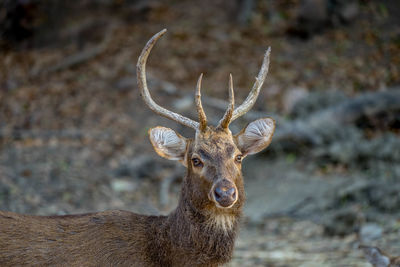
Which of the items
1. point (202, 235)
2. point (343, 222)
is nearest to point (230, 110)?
point (202, 235)

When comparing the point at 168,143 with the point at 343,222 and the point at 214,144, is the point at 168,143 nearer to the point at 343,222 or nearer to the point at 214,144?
the point at 214,144

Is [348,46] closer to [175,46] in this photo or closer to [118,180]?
[175,46]

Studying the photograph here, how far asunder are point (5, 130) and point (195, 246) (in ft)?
23.0

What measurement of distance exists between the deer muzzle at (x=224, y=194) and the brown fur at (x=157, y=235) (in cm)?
10

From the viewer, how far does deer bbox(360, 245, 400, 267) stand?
195 inches

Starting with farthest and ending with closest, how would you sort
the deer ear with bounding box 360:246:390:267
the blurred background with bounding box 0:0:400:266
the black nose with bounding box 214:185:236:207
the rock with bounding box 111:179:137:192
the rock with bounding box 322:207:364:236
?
the rock with bounding box 111:179:137:192
the blurred background with bounding box 0:0:400:266
the rock with bounding box 322:207:364:236
the deer ear with bounding box 360:246:390:267
the black nose with bounding box 214:185:236:207

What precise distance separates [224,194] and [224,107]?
644 cm

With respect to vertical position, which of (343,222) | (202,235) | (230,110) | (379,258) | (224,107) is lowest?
(379,258)

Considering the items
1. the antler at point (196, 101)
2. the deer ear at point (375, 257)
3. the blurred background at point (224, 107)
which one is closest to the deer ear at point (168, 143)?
the antler at point (196, 101)

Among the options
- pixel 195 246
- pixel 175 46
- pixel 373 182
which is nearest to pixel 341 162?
pixel 373 182

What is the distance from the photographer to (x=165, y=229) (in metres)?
4.39

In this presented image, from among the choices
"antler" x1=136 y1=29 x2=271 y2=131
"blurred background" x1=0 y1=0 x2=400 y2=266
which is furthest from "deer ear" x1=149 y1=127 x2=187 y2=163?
"blurred background" x1=0 y1=0 x2=400 y2=266

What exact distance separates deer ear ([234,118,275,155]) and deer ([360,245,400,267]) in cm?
165

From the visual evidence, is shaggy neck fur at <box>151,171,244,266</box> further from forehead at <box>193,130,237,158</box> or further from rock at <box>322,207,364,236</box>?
rock at <box>322,207,364,236</box>
